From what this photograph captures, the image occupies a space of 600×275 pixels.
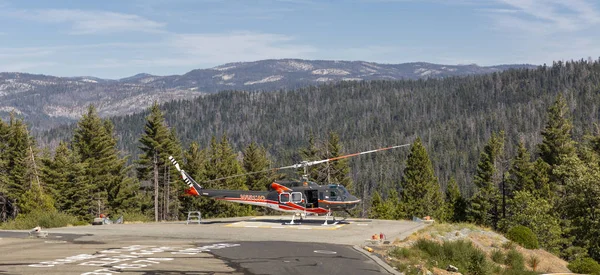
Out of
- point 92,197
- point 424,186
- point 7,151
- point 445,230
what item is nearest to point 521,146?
point 424,186

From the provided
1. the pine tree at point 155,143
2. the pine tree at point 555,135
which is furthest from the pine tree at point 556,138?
the pine tree at point 155,143

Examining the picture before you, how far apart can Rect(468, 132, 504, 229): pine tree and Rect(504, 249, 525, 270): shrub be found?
58429 mm

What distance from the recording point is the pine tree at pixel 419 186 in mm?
86938

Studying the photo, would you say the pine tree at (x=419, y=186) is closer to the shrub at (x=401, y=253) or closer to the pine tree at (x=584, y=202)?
the pine tree at (x=584, y=202)

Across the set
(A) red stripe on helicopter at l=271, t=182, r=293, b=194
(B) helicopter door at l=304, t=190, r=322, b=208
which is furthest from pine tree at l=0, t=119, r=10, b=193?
(B) helicopter door at l=304, t=190, r=322, b=208

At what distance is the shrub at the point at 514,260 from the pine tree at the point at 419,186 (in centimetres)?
5908

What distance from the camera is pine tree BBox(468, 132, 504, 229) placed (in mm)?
84750

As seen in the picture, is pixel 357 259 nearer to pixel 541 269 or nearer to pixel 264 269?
pixel 264 269

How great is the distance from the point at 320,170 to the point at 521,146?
2698 cm

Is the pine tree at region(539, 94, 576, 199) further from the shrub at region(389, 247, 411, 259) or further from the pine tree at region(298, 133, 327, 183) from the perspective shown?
the shrub at region(389, 247, 411, 259)

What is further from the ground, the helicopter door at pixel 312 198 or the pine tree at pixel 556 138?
the pine tree at pixel 556 138

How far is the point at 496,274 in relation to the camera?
2461cm

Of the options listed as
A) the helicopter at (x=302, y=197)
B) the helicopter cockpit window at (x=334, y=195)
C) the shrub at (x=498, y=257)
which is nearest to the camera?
the shrub at (x=498, y=257)

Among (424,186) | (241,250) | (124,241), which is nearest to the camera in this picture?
(241,250)
